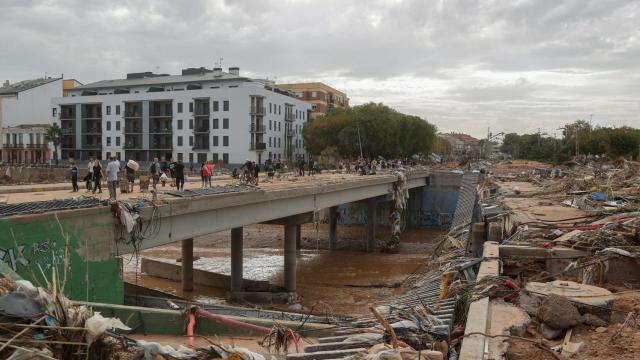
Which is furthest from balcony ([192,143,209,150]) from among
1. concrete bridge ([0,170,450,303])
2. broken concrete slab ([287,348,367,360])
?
broken concrete slab ([287,348,367,360])

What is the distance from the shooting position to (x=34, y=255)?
11.8 m

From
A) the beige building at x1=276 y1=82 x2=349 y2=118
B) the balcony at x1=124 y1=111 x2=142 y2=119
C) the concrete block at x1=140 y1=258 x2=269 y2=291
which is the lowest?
the concrete block at x1=140 y1=258 x2=269 y2=291

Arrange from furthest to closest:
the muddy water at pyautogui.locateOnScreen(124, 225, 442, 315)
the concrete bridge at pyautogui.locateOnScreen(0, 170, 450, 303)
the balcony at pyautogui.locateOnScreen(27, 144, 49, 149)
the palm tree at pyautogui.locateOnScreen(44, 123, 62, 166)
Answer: the balcony at pyautogui.locateOnScreen(27, 144, 49, 149)
the palm tree at pyautogui.locateOnScreen(44, 123, 62, 166)
the muddy water at pyautogui.locateOnScreen(124, 225, 442, 315)
the concrete bridge at pyautogui.locateOnScreen(0, 170, 450, 303)

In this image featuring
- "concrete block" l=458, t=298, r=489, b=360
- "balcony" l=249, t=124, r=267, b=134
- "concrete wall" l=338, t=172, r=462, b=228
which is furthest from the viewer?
"balcony" l=249, t=124, r=267, b=134

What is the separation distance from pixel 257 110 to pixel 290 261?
160ft

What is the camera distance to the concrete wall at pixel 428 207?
54.0 m

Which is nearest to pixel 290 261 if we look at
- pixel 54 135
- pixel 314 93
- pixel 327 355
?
pixel 327 355

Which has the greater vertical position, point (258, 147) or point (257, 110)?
point (257, 110)

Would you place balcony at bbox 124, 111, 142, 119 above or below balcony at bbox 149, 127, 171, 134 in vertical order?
above

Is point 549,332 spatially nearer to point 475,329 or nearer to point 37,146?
point 475,329

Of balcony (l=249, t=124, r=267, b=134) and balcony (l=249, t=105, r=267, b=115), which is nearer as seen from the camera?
balcony (l=249, t=105, r=267, b=115)

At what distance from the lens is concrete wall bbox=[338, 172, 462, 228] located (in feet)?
177

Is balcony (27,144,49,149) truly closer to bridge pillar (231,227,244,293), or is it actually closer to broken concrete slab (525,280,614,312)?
bridge pillar (231,227,244,293)

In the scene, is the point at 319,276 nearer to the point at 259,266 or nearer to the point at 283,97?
the point at 259,266
